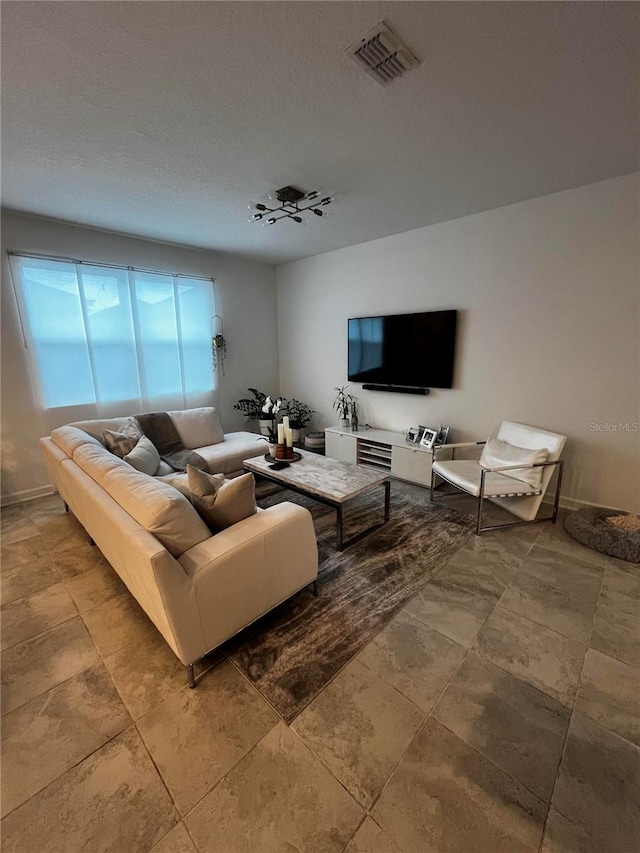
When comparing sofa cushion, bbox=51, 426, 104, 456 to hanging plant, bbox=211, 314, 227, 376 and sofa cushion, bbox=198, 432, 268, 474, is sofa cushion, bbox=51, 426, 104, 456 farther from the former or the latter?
hanging plant, bbox=211, 314, 227, 376

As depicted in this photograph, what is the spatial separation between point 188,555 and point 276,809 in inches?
35.2

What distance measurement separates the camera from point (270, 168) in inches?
92.4

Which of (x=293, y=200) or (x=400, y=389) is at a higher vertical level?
(x=293, y=200)

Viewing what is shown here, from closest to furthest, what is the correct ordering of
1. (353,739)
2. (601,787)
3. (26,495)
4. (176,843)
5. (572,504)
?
(176,843), (601,787), (353,739), (572,504), (26,495)

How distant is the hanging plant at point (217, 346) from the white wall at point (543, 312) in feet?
6.63

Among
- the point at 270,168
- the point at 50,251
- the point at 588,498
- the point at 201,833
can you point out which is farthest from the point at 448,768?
the point at 50,251

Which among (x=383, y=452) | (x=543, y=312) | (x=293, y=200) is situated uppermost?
(x=293, y=200)

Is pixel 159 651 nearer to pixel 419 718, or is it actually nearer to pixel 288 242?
pixel 419 718

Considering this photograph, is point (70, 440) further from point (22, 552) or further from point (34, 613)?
point (34, 613)

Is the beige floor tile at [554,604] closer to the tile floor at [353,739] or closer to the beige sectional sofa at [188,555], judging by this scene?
the tile floor at [353,739]

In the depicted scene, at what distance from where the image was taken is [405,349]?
386cm

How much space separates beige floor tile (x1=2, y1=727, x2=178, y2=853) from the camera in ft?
3.43

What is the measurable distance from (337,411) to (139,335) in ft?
8.53

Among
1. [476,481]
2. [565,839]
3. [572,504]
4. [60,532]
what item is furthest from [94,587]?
[572,504]
